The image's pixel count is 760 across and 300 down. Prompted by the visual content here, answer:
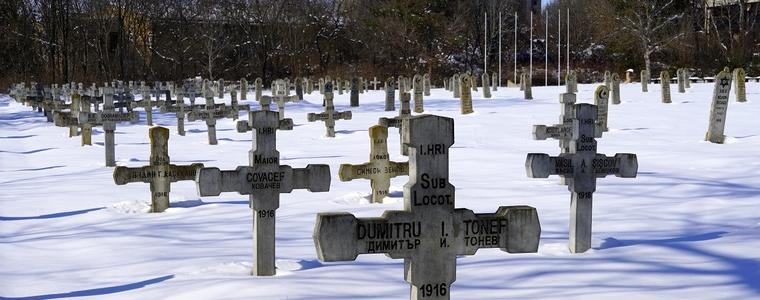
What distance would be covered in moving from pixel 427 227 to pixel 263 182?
2634 millimetres

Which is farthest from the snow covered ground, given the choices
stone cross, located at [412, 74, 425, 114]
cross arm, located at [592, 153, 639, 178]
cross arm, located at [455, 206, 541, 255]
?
stone cross, located at [412, 74, 425, 114]

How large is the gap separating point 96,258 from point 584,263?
→ 348 centimetres

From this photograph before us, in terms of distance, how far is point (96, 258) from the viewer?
6.76 metres

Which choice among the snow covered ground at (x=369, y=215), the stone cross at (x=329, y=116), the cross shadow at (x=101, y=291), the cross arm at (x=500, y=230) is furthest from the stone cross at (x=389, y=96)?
the cross arm at (x=500, y=230)

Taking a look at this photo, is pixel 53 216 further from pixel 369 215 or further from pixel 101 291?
pixel 101 291

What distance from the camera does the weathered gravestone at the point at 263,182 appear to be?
596 cm

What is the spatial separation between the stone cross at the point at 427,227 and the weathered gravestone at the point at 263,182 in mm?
2361

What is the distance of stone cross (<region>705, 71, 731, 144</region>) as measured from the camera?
14.8 m

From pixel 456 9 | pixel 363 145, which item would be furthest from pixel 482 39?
pixel 363 145

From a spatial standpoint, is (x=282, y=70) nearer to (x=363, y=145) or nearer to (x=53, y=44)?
(x=53, y=44)

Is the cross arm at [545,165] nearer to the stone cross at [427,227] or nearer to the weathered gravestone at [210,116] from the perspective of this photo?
the stone cross at [427,227]

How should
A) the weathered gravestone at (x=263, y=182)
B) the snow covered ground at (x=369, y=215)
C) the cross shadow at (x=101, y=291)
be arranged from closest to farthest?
the snow covered ground at (x=369, y=215) → the cross shadow at (x=101, y=291) → the weathered gravestone at (x=263, y=182)

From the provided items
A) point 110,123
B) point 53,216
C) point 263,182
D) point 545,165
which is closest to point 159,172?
point 53,216

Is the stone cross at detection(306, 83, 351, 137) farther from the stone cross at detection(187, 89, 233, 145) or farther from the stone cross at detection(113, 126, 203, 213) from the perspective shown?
the stone cross at detection(113, 126, 203, 213)
